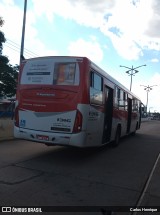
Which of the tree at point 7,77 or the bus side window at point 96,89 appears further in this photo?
the tree at point 7,77

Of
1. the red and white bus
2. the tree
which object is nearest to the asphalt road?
the red and white bus

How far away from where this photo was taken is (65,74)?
10.2m

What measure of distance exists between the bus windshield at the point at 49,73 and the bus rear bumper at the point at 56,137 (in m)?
1.58

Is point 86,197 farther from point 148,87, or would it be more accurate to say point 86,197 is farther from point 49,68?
point 148,87

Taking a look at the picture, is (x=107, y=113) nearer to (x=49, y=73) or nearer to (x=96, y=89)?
(x=96, y=89)

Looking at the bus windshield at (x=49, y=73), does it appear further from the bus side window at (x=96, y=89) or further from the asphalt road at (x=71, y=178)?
the asphalt road at (x=71, y=178)

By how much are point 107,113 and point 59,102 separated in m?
3.31

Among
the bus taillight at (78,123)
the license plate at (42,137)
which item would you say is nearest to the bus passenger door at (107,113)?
the bus taillight at (78,123)

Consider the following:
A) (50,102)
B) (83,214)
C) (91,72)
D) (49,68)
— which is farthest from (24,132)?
(83,214)

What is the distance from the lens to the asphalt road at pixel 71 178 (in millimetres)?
6326

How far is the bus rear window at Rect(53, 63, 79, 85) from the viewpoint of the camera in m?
9.98

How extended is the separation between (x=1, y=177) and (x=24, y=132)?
3.11 m

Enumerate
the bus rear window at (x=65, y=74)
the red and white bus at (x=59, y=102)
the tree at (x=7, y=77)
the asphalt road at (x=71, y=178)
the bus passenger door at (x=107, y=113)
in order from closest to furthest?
the asphalt road at (x=71, y=178)
the red and white bus at (x=59, y=102)
the bus rear window at (x=65, y=74)
the bus passenger door at (x=107, y=113)
the tree at (x=7, y=77)

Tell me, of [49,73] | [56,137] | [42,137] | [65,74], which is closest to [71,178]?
[56,137]
